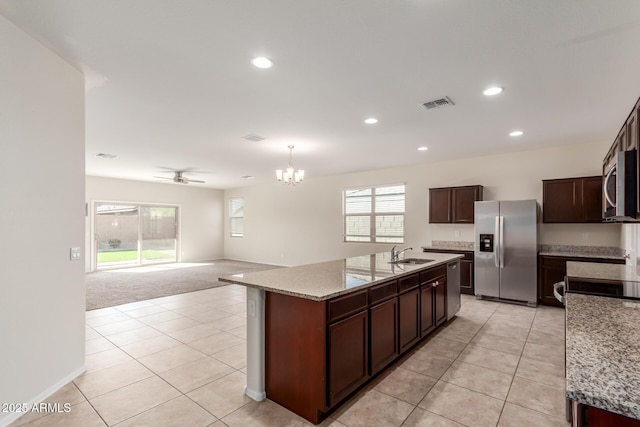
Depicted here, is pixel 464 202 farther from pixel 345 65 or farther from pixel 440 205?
pixel 345 65

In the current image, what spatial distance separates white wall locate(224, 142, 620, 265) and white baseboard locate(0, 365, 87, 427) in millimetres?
5980

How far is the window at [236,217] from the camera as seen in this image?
1114 cm

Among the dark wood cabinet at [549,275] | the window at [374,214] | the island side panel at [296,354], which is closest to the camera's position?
the island side panel at [296,354]

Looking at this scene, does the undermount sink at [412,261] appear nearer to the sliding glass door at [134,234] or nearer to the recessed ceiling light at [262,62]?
the recessed ceiling light at [262,62]

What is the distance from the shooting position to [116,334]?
3830 millimetres

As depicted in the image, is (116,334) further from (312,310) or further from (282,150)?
(282,150)

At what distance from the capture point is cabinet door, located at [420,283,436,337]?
134 inches

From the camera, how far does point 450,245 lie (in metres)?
6.37

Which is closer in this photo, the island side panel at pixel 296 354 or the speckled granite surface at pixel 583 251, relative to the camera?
the island side panel at pixel 296 354

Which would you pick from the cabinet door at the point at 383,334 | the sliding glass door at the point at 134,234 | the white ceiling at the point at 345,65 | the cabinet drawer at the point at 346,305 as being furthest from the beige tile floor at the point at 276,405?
the sliding glass door at the point at 134,234

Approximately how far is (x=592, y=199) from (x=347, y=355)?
4.88 meters

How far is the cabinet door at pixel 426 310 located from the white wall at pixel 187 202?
28.9 ft

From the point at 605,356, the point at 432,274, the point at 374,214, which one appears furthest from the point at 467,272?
the point at 605,356

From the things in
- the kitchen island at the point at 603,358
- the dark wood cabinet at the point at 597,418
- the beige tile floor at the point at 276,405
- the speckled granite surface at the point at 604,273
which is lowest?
the beige tile floor at the point at 276,405
